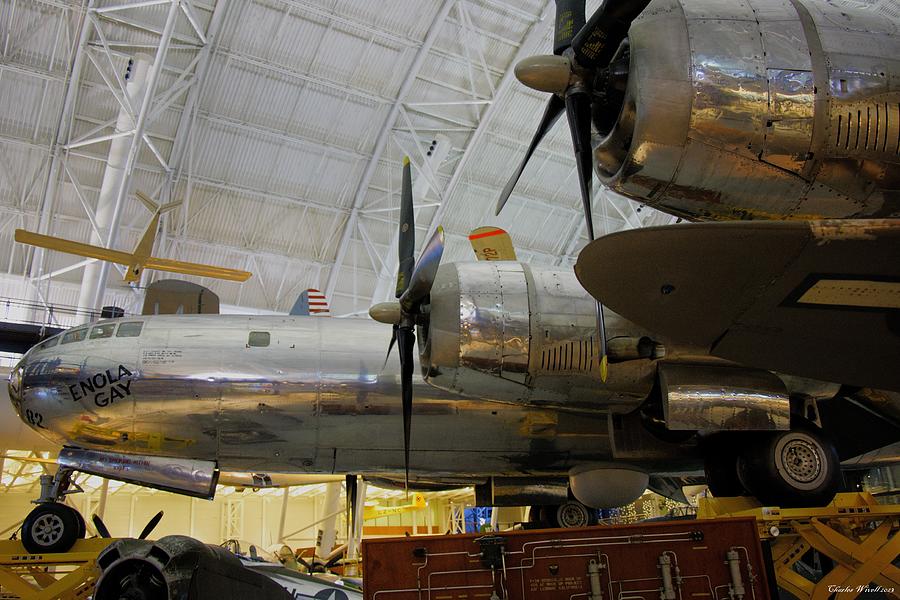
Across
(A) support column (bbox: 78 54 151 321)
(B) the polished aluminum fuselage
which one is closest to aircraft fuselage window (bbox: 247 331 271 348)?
(B) the polished aluminum fuselage

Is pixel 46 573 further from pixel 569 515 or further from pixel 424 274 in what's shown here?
pixel 569 515

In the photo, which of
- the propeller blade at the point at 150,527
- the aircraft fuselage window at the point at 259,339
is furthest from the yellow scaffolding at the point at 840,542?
the propeller blade at the point at 150,527

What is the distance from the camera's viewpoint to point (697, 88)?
18.6ft

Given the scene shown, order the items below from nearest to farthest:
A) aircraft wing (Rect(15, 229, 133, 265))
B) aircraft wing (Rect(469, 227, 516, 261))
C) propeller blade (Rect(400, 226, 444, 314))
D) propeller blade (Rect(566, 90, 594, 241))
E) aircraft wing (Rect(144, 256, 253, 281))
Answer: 1. propeller blade (Rect(566, 90, 594, 241))
2. propeller blade (Rect(400, 226, 444, 314))
3. aircraft wing (Rect(469, 227, 516, 261))
4. aircraft wing (Rect(15, 229, 133, 265))
5. aircraft wing (Rect(144, 256, 253, 281))

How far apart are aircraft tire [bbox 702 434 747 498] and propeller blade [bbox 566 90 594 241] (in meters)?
4.07

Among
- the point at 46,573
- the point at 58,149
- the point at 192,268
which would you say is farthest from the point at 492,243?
the point at 58,149

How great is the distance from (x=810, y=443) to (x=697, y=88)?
5.00m

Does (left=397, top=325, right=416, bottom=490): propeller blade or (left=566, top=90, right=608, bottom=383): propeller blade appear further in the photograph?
(left=397, top=325, right=416, bottom=490): propeller blade

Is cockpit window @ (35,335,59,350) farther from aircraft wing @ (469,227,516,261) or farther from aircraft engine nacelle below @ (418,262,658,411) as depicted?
aircraft wing @ (469,227,516,261)

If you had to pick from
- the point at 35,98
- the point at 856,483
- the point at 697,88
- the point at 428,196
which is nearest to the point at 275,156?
the point at 428,196

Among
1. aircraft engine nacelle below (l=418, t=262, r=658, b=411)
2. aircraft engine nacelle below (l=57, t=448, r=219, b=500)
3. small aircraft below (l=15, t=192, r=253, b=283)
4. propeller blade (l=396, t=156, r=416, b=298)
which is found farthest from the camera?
small aircraft below (l=15, t=192, r=253, b=283)

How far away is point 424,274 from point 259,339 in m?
3.23

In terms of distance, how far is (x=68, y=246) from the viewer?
2012 centimetres

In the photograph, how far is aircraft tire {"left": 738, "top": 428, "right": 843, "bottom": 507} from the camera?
824 cm
